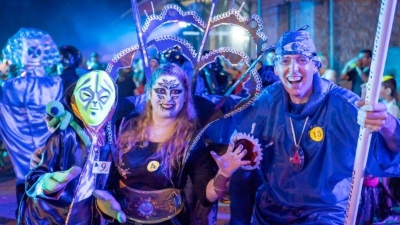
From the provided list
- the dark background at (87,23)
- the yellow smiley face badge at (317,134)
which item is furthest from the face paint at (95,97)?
the dark background at (87,23)

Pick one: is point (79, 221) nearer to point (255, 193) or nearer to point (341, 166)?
point (255, 193)

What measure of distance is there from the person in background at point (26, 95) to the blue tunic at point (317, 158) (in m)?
3.28

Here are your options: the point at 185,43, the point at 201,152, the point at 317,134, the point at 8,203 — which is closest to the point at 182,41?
the point at 185,43

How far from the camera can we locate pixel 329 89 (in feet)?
9.35

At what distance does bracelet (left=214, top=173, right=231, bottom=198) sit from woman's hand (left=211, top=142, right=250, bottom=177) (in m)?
0.03

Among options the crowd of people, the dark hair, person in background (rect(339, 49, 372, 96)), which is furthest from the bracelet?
person in background (rect(339, 49, 372, 96))

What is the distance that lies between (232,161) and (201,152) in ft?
1.24

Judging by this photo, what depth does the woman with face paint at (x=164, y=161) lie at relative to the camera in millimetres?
3006

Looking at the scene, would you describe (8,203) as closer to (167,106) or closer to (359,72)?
(167,106)

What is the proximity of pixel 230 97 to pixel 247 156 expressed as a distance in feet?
2.30

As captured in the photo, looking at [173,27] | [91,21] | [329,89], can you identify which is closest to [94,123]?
[329,89]

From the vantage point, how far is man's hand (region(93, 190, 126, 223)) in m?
2.75

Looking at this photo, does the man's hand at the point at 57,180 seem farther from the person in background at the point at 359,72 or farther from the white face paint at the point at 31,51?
the person in background at the point at 359,72

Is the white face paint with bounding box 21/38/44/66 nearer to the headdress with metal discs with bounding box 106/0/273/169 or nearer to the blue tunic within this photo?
the headdress with metal discs with bounding box 106/0/273/169
